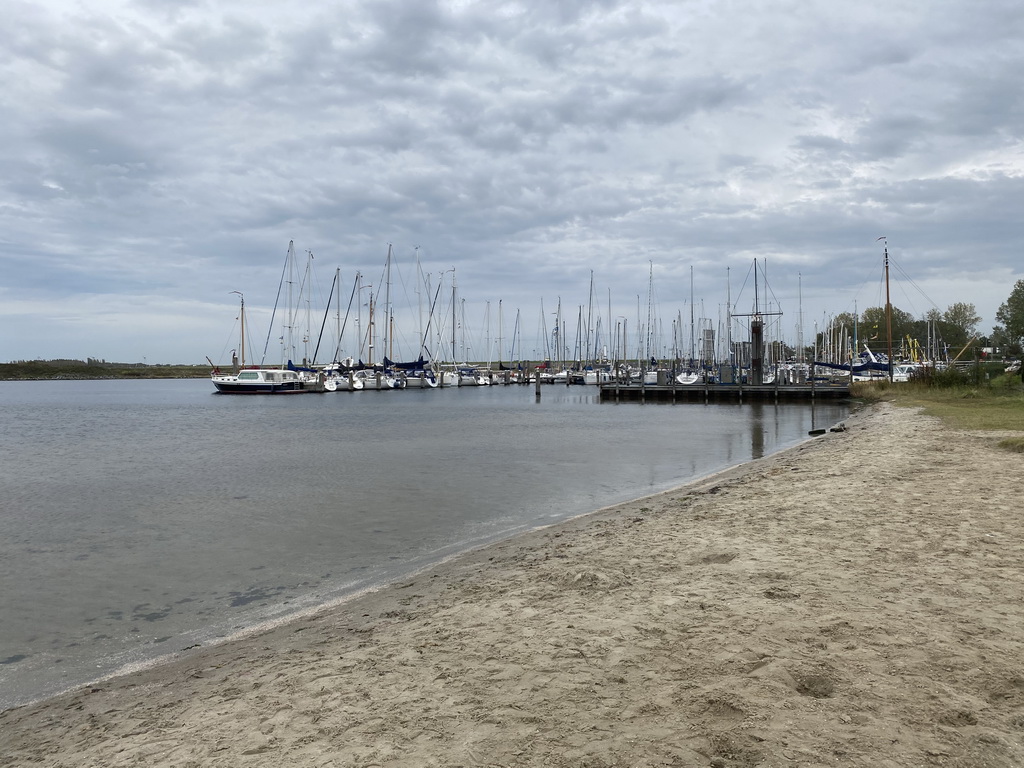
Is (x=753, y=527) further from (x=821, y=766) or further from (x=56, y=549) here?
(x=56, y=549)

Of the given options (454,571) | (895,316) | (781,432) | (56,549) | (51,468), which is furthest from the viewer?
(895,316)

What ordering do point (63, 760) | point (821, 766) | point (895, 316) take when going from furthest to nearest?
point (895, 316), point (63, 760), point (821, 766)

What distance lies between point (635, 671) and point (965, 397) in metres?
43.4

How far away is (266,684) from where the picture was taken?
21.2 ft

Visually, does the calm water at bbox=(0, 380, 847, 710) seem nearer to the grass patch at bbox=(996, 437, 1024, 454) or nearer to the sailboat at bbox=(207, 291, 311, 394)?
the grass patch at bbox=(996, 437, 1024, 454)

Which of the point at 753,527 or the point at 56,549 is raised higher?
the point at 753,527

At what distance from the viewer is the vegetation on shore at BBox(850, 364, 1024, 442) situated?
25.0 m

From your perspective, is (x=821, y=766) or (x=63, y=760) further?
(x=63, y=760)

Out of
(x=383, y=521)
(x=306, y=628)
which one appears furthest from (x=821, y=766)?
(x=383, y=521)

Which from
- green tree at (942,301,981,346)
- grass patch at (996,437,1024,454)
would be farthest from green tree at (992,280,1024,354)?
grass patch at (996,437,1024,454)

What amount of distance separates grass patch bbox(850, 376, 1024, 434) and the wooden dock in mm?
3021

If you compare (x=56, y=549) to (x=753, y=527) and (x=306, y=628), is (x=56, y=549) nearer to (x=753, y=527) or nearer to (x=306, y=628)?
(x=306, y=628)

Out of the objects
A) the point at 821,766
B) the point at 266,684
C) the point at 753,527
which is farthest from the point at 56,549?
the point at 821,766

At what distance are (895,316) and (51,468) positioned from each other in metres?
153
